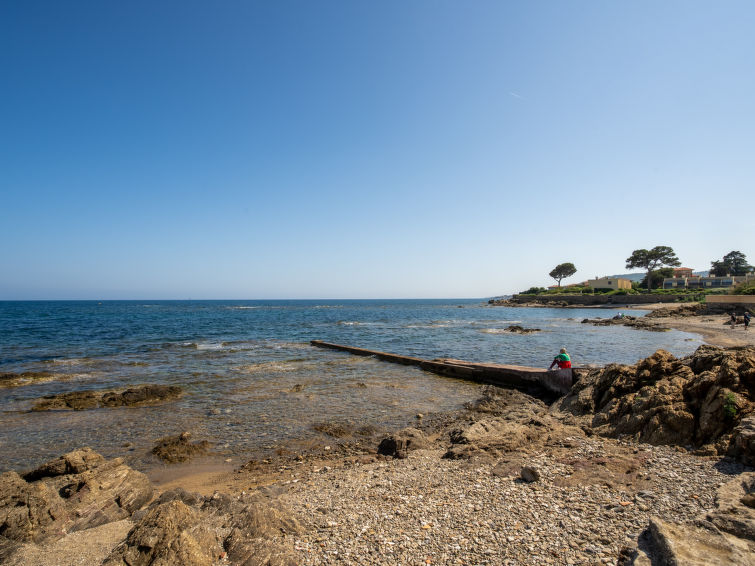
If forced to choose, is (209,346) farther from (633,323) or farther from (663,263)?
(663,263)

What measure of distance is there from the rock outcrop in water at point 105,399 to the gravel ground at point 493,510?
10392 millimetres

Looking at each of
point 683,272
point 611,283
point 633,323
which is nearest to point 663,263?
point 611,283

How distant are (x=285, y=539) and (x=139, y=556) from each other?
5.88 ft

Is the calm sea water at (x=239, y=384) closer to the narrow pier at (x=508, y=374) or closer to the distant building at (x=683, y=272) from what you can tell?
the narrow pier at (x=508, y=374)

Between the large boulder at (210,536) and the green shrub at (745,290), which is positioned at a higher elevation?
the green shrub at (745,290)

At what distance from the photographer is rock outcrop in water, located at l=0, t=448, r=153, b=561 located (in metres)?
5.34

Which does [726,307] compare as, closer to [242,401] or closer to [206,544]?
[242,401]

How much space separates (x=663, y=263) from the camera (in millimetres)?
94000

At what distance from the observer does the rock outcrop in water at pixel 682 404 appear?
286 inches

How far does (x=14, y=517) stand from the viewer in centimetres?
540

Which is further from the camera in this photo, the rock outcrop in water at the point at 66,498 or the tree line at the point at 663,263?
the tree line at the point at 663,263

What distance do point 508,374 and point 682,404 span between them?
8437 mm

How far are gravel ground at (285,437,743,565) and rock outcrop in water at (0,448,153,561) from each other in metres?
2.89

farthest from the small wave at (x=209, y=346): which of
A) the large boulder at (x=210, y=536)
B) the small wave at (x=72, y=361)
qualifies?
the large boulder at (x=210, y=536)
